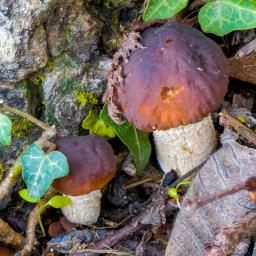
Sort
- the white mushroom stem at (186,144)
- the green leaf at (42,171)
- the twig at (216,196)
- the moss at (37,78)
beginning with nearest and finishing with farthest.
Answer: the twig at (216,196) → the green leaf at (42,171) → the white mushroom stem at (186,144) → the moss at (37,78)

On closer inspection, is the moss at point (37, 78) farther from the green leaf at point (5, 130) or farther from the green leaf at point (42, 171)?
the green leaf at point (42, 171)

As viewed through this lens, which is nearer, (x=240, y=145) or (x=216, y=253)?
(x=216, y=253)

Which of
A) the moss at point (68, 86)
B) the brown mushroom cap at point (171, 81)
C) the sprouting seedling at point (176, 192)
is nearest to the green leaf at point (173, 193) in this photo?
the sprouting seedling at point (176, 192)

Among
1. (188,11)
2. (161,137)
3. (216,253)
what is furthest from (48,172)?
(188,11)

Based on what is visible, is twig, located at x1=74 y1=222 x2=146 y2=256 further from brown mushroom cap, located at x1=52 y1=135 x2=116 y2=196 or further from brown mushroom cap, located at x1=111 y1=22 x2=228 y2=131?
brown mushroom cap, located at x1=111 y1=22 x2=228 y2=131

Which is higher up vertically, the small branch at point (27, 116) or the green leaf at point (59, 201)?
the small branch at point (27, 116)

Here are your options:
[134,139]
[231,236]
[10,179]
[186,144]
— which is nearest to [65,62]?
[134,139]

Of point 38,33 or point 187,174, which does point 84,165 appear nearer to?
point 187,174

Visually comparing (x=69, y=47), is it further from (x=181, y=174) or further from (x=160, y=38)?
(x=181, y=174)
